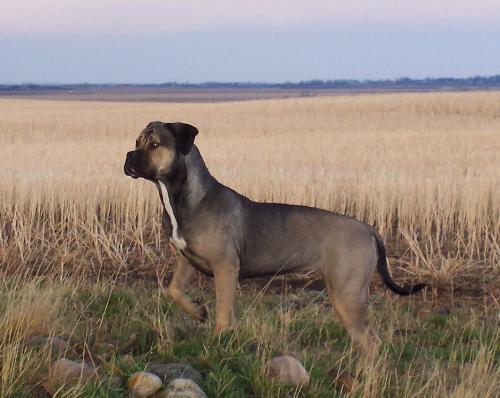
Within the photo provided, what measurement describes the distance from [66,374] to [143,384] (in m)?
0.40

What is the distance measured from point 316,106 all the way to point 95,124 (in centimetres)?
1066

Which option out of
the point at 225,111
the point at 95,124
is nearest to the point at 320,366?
the point at 95,124

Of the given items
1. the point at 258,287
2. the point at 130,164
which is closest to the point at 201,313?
the point at 130,164

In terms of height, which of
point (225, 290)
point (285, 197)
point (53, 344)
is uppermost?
point (225, 290)

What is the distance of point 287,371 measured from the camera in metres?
4.48

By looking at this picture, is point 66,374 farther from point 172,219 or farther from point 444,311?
point 444,311

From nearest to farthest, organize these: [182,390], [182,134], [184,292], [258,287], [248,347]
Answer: [182,390]
[248,347]
[182,134]
[184,292]
[258,287]

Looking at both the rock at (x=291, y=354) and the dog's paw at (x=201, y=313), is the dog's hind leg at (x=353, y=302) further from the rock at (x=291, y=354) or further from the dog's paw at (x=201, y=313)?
the dog's paw at (x=201, y=313)

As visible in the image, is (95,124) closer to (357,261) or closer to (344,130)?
(344,130)

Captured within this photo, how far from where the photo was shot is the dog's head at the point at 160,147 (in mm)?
5344

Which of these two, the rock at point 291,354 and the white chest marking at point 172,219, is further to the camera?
the white chest marking at point 172,219

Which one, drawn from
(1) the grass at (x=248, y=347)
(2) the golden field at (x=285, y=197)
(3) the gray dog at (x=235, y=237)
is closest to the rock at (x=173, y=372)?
(1) the grass at (x=248, y=347)

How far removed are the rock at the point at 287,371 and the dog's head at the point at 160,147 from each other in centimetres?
150

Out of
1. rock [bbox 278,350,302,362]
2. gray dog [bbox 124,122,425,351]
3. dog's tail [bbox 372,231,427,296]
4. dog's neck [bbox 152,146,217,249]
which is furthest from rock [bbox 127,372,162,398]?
dog's tail [bbox 372,231,427,296]
